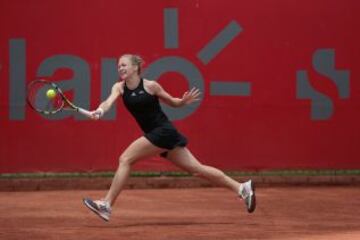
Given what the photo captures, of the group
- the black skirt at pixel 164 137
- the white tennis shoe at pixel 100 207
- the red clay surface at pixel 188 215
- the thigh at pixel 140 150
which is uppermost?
the black skirt at pixel 164 137

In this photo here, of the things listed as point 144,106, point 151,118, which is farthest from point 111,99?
point 151,118

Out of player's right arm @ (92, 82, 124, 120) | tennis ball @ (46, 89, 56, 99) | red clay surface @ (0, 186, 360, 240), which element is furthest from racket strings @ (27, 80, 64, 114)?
red clay surface @ (0, 186, 360, 240)

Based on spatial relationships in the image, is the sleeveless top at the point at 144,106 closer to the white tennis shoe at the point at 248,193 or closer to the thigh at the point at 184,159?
the thigh at the point at 184,159

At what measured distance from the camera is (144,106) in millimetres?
7461

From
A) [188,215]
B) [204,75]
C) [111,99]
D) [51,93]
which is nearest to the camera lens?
[111,99]

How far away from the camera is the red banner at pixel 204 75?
10281 millimetres

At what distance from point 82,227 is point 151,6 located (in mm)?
3896

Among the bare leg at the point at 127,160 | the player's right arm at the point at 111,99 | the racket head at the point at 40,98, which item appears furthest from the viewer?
the racket head at the point at 40,98

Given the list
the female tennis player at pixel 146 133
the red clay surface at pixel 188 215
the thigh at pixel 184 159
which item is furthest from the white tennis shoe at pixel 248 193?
the thigh at pixel 184 159

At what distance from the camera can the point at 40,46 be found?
10273 millimetres

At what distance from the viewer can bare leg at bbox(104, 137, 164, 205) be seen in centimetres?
735

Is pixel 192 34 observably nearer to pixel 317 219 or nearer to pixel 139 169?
pixel 139 169

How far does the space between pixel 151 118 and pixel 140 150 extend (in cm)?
31

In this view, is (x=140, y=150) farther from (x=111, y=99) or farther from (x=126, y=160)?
(x=111, y=99)
